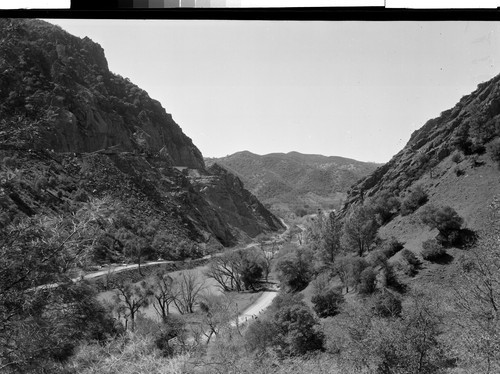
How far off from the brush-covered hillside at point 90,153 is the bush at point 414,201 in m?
7.70

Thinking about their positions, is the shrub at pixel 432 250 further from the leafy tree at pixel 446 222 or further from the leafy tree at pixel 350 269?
the leafy tree at pixel 350 269

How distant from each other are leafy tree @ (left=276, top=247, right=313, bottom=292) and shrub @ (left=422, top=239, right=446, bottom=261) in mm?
5933

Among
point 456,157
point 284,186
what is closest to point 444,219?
point 456,157

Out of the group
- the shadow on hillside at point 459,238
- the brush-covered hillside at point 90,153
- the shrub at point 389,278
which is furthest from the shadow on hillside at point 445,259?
the brush-covered hillside at point 90,153

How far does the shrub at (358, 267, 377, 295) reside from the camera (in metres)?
14.5

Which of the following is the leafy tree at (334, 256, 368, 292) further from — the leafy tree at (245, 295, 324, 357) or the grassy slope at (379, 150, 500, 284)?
the leafy tree at (245, 295, 324, 357)

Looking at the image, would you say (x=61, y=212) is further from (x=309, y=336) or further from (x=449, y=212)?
(x=449, y=212)

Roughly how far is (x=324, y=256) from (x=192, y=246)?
36.5 ft

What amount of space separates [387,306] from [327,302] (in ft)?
9.10

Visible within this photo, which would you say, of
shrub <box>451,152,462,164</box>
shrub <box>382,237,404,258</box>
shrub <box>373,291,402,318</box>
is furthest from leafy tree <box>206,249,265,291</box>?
shrub <box>451,152,462,164</box>

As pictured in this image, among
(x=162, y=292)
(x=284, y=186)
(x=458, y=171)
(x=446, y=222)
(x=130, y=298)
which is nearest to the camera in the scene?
(x=130, y=298)

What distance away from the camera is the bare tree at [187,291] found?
398 inches

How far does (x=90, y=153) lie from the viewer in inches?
335

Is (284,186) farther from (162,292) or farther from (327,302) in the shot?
(162,292)
